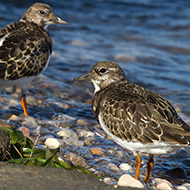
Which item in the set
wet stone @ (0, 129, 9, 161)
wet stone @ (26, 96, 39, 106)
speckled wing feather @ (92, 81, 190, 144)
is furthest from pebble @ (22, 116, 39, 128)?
wet stone @ (0, 129, 9, 161)

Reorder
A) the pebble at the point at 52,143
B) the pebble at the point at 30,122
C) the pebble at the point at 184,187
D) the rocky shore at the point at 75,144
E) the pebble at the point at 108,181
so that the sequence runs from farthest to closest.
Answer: the pebble at the point at 30,122
the pebble at the point at 52,143
the pebble at the point at 184,187
the pebble at the point at 108,181
the rocky shore at the point at 75,144

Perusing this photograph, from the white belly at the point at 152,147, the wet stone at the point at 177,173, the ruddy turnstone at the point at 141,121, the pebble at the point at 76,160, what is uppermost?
the ruddy turnstone at the point at 141,121

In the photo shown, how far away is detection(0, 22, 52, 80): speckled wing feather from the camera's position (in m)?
5.36

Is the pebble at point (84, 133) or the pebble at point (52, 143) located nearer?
the pebble at point (52, 143)

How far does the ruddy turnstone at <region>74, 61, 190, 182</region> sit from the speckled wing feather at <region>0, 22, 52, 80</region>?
5.08ft

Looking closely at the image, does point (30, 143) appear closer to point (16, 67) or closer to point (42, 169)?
point (42, 169)

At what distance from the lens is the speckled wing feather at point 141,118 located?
3.86 meters

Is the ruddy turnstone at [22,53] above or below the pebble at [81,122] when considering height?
above

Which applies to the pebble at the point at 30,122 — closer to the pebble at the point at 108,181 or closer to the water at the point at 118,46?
the water at the point at 118,46

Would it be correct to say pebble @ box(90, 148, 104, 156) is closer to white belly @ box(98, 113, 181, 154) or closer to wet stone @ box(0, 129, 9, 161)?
white belly @ box(98, 113, 181, 154)

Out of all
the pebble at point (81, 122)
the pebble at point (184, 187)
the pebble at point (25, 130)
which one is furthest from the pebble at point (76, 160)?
the pebble at point (81, 122)

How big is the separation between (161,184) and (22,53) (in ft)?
8.70

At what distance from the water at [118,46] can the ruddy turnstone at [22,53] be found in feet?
1.89

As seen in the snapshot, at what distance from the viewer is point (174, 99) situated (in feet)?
22.7
